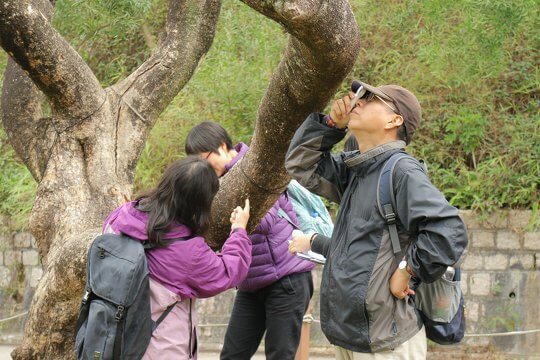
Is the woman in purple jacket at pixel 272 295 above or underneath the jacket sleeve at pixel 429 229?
underneath

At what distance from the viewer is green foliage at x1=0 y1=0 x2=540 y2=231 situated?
345 inches

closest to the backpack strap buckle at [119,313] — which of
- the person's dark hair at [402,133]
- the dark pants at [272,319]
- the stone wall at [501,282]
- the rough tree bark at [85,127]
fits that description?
the rough tree bark at [85,127]

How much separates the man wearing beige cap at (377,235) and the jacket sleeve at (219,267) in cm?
44

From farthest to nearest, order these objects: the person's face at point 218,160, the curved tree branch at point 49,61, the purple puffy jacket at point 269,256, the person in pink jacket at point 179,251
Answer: the purple puffy jacket at point 269,256, the person's face at point 218,160, the curved tree branch at point 49,61, the person in pink jacket at point 179,251

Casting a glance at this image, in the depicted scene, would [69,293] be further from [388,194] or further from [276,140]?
[388,194]

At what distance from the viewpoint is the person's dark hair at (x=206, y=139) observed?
5.02 m

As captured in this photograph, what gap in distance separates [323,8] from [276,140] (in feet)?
3.12

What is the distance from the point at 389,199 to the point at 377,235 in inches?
5.5

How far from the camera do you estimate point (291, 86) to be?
3783 mm

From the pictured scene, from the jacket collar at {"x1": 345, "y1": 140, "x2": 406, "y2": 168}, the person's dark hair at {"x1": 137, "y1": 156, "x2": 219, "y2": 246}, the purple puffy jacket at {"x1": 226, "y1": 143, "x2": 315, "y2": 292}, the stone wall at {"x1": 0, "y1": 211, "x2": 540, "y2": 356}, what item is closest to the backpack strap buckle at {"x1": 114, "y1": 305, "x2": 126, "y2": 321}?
the person's dark hair at {"x1": 137, "y1": 156, "x2": 219, "y2": 246}

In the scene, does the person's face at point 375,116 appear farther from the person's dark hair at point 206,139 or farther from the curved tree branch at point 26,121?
the curved tree branch at point 26,121

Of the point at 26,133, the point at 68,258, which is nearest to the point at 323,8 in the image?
the point at 68,258

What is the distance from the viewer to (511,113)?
9539 millimetres

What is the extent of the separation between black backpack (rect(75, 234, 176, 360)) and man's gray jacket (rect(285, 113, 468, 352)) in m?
0.73
